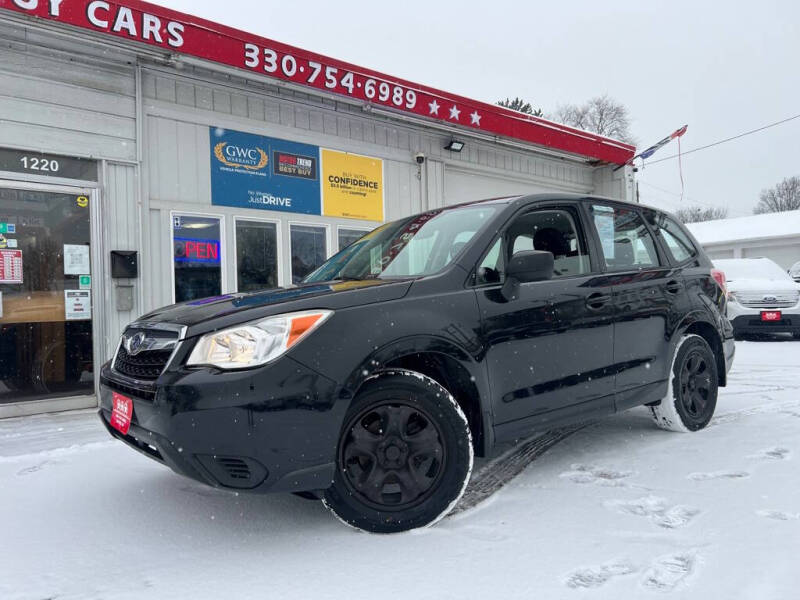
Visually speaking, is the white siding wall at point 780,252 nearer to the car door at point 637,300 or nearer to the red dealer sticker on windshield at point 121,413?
the car door at point 637,300

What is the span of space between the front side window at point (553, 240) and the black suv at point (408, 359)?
10mm

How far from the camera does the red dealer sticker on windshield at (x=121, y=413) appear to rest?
8.79 ft

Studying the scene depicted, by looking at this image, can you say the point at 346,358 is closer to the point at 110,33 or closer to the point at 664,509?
the point at 664,509

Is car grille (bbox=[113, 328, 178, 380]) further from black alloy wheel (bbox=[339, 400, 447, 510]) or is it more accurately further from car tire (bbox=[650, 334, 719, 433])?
car tire (bbox=[650, 334, 719, 433])

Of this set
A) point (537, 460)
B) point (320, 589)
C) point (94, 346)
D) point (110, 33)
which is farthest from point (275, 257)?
point (320, 589)

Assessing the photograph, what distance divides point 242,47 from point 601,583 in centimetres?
643

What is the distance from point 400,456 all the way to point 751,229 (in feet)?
114

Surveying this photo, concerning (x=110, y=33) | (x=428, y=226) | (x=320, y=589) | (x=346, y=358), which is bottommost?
(x=320, y=589)

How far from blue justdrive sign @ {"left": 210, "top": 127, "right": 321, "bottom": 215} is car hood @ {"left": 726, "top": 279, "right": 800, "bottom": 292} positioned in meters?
8.46

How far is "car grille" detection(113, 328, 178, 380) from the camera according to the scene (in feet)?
8.52

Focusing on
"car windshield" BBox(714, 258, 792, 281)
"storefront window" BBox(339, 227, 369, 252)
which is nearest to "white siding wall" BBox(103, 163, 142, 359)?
"storefront window" BBox(339, 227, 369, 252)

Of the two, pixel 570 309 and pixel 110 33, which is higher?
pixel 110 33

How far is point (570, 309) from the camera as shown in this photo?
3.39m

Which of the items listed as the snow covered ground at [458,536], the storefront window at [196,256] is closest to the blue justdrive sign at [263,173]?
the storefront window at [196,256]
